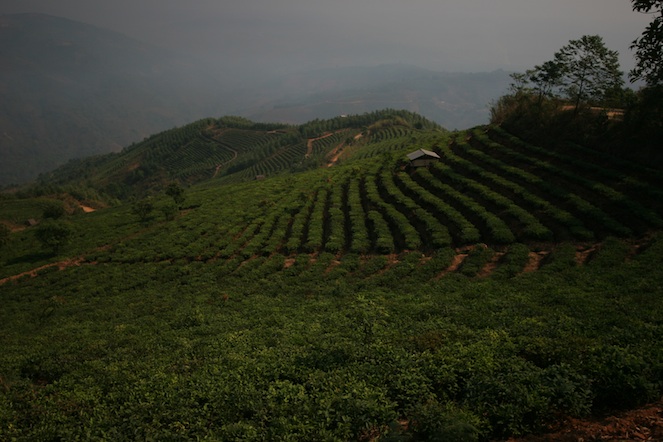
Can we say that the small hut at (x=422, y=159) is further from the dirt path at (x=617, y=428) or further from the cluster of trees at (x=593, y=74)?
the dirt path at (x=617, y=428)

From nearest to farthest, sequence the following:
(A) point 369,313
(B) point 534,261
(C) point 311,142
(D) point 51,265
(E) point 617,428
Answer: (E) point 617,428 → (A) point 369,313 → (B) point 534,261 → (D) point 51,265 → (C) point 311,142

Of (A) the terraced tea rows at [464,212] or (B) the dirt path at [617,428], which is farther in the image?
(A) the terraced tea rows at [464,212]

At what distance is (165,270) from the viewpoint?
31.2 m

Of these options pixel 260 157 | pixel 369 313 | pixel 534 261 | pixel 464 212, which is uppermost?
pixel 260 157

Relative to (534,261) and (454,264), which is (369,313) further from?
(534,261)

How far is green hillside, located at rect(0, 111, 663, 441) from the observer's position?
363 inches

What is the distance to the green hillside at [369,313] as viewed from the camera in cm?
923

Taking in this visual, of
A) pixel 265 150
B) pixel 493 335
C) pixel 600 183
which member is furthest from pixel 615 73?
pixel 265 150

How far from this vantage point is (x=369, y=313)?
15844 mm

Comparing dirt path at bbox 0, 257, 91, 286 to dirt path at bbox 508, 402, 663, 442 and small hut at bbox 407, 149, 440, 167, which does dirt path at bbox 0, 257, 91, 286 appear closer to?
small hut at bbox 407, 149, 440, 167

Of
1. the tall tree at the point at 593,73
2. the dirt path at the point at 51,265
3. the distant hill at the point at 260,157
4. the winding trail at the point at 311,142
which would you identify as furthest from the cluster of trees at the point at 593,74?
the winding trail at the point at 311,142

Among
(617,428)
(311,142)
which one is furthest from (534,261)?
(311,142)

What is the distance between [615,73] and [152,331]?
4838 centimetres

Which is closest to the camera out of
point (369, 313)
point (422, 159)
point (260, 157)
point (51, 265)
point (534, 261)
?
point (369, 313)
